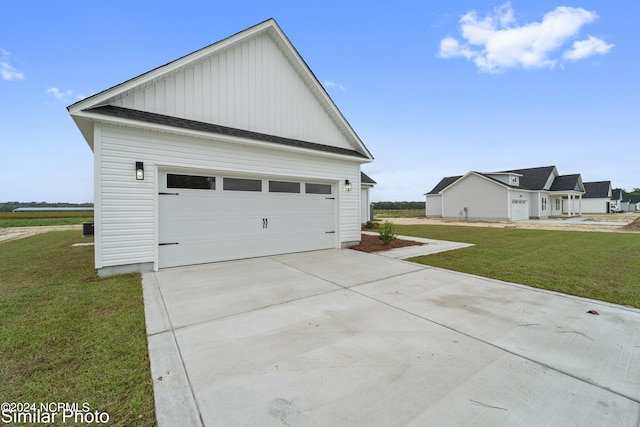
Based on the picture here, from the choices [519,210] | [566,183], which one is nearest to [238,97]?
[519,210]

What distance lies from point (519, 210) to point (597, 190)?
2254cm

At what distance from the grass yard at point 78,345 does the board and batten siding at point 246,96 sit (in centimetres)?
410

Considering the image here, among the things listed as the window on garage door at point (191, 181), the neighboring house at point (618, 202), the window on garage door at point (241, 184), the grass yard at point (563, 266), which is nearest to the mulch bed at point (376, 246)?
the grass yard at point (563, 266)

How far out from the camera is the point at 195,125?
6312 millimetres

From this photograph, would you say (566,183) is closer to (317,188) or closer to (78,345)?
(317,188)

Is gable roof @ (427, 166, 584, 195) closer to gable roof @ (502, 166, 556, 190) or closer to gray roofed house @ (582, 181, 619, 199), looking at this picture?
gable roof @ (502, 166, 556, 190)

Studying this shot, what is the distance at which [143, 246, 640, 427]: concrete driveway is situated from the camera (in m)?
1.83

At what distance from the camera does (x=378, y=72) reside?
46.2 ft

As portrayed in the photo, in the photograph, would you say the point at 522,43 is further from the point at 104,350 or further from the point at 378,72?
the point at 104,350

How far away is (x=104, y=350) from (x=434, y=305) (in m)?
4.15

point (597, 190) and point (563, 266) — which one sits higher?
point (597, 190)

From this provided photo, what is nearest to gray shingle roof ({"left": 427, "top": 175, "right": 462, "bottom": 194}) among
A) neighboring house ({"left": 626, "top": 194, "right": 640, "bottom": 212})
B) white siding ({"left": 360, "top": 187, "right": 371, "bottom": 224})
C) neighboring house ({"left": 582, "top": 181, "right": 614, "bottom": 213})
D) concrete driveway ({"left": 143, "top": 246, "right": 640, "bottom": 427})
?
white siding ({"left": 360, "top": 187, "right": 371, "bottom": 224})

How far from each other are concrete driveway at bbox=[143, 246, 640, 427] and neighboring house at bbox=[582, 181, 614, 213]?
47.0 meters

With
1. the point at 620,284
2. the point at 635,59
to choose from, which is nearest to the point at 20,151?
the point at 620,284
